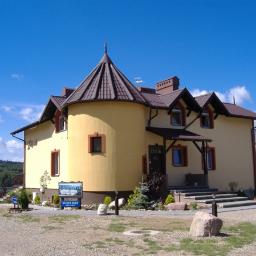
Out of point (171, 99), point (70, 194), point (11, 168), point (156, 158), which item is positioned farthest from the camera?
point (11, 168)

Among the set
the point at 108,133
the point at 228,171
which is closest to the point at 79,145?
the point at 108,133

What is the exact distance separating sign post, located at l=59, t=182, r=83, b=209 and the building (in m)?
2.08

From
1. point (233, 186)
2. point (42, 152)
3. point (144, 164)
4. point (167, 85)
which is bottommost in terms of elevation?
point (233, 186)

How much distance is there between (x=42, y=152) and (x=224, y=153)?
39.4ft

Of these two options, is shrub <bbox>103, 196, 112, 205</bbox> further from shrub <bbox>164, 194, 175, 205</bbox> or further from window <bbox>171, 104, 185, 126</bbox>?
window <bbox>171, 104, 185, 126</bbox>

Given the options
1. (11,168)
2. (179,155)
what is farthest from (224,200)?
(11,168)

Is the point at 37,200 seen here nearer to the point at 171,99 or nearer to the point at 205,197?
the point at 171,99

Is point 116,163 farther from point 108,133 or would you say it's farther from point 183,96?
point 183,96

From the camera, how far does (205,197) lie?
71.7 ft

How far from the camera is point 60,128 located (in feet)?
87.0

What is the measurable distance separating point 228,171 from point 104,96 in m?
10.6

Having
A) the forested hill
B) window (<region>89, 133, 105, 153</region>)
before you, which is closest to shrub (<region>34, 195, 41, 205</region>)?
window (<region>89, 133, 105, 153</region>)

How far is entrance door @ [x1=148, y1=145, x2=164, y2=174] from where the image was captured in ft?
79.0

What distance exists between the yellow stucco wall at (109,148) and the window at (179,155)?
3.12m
